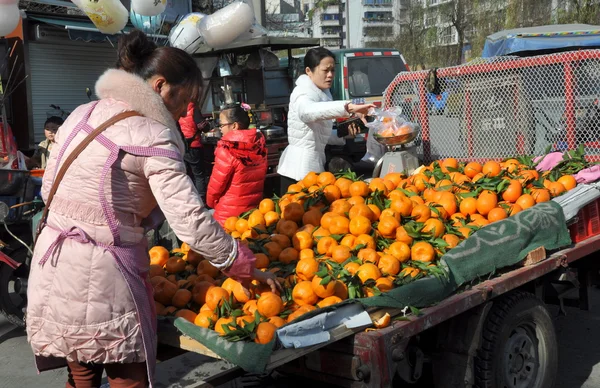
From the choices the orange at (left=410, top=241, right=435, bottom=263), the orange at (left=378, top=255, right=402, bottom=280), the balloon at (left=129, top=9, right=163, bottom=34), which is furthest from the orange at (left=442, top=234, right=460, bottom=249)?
the balloon at (left=129, top=9, right=163, bottom=34)

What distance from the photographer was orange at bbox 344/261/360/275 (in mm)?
3389

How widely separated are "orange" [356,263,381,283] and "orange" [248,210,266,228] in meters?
1.05

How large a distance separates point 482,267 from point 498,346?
430 millimetres

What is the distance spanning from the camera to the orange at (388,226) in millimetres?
3818

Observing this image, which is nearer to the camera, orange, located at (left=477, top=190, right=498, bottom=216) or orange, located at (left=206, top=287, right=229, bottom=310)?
orange, located at (left=206, top=287, right=229, bottom=310)

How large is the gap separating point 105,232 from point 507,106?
13.9ft

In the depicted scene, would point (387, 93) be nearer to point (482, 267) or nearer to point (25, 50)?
point (482, 267)

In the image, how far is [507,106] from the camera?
5742 millimetres

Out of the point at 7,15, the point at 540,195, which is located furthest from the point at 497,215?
the point at 7,15

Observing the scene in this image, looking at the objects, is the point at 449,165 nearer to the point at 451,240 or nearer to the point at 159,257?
the point at 451,240

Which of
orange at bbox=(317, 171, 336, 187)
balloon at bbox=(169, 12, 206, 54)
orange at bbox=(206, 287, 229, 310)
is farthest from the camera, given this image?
balloon at bbox=(169, 12, 206, 54)

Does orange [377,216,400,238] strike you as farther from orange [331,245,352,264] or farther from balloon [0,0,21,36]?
balloon [0,0,21,36]

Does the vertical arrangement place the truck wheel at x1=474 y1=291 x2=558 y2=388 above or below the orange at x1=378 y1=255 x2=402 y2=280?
below

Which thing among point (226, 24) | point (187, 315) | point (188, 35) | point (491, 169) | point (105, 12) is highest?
point (105, 12)
